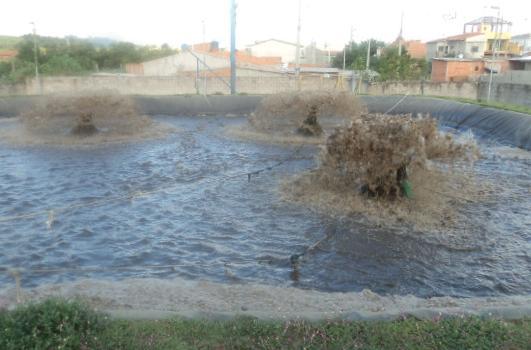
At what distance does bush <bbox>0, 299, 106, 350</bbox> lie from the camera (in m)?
3.52

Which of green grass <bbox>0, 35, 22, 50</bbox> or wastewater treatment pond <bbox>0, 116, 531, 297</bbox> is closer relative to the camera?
wastewater treatment pond <bbox>0, 116, 531, 297</bbox>

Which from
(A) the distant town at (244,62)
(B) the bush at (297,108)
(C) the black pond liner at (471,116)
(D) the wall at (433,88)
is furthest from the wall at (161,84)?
(B) the bush at (297,108)

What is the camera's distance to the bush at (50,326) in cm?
352

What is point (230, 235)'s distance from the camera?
7.23 metres

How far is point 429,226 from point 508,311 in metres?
3.34

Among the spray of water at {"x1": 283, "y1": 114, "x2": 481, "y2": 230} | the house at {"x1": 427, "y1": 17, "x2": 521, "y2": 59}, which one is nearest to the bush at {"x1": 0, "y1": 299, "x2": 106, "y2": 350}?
the spray of water at {"x1": 283, "y1": 114, "x2": 481, "y2": 230}

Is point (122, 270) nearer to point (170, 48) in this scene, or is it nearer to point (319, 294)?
point (319, 294)

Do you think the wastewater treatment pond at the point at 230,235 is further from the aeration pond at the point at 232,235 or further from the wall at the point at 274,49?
the wall at the point at 274,49

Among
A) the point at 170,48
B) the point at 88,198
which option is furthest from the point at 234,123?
the point at 170,48

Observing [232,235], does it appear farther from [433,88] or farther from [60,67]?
[60,67]

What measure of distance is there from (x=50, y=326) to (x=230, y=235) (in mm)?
3782

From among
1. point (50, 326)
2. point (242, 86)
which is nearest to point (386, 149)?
point (50, 326)

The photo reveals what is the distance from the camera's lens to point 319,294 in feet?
16.8

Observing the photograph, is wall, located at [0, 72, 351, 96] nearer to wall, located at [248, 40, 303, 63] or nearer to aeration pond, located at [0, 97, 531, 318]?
aeration pond, located at [0, 97, 531, 318]
